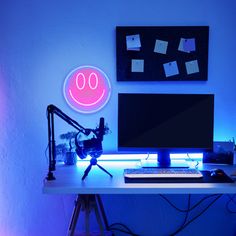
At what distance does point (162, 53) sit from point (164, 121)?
0.56 m

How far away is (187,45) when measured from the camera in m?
2.33

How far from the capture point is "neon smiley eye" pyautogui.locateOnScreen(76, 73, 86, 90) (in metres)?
2.37

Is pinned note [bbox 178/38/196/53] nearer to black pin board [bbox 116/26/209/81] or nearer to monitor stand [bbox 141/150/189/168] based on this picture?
black pin board [bbox 116/26/209/81]

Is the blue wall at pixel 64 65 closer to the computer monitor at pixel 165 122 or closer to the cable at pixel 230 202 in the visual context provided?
the cable at pixel 230 202

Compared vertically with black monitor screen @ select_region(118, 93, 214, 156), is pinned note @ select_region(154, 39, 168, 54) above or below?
above

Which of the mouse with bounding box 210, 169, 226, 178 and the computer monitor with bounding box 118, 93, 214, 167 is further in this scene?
the computer monitor with bounding box 118, 93, 214, 167

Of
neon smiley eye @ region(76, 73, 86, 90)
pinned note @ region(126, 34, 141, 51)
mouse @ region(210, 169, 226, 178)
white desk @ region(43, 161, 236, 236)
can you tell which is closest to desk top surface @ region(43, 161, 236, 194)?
white desk @ region(43, 161, 236, 236)

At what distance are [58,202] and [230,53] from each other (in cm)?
182

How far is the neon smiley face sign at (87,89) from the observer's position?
2371mm

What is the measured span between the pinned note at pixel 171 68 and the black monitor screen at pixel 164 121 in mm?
276

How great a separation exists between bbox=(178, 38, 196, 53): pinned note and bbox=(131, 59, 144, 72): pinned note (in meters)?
0.32

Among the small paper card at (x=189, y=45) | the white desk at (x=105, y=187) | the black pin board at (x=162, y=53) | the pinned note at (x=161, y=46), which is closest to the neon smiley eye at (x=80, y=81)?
the black pin board at (x=162, y=53)

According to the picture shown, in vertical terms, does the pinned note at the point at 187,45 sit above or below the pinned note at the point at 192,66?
above

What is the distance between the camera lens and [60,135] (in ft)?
7.84
